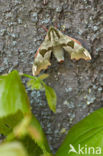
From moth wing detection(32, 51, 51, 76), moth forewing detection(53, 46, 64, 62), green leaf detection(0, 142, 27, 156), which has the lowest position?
moth wing detection(32, 51, 51, 76)

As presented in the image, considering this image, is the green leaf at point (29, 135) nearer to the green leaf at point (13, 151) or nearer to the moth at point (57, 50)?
the green leaf at point (13, 151)

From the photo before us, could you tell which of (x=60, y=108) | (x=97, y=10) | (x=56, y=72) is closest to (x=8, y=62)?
(x=56, y=72)

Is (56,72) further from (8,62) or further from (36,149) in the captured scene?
(36,149)

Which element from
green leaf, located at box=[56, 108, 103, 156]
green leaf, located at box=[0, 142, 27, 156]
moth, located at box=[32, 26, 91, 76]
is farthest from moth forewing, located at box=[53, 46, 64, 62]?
green leaf, located at box=[0, 142, 27, 156]

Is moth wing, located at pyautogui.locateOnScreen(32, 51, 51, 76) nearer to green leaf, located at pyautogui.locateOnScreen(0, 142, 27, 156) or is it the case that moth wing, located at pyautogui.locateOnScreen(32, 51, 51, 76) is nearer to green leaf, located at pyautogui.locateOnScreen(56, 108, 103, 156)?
green leaf, located at pyautogui.locateOnScreen(56, 108, 103, 156)

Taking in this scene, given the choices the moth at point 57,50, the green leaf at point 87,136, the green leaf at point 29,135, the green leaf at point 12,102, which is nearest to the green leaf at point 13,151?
the green leaf at point 29,135

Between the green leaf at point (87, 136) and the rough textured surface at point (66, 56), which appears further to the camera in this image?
the rough textured surface at point (66, 56)

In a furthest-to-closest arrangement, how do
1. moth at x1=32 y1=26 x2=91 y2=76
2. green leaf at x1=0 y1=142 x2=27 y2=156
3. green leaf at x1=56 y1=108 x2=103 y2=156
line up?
moth at x1=32 y1=26 x2=91 y2=76, green leaf at x1=56 y1=108 x2=103 y2=156, green leaf at x1=0 y1=142 x2=27 y2=156
